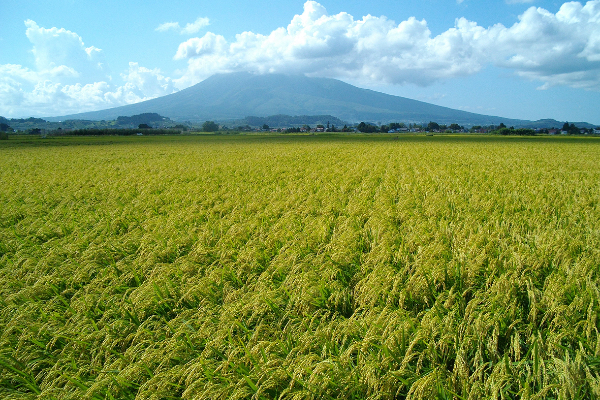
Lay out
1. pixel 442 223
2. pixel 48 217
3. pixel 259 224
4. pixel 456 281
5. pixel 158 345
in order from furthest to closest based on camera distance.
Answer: pixel 48 217 → pixel 259 224 → pixel 442 223 → pixel 456 281 → pixel 158 345

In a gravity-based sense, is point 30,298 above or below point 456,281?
below

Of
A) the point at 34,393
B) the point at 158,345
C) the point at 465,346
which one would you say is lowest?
the point at 34,393

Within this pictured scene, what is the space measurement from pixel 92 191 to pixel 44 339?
9.75 metres

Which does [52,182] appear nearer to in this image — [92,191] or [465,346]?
[92,191]

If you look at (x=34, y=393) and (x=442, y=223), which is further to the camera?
(x=442, y=223)

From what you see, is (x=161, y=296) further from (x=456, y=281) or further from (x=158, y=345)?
(x=456, y=281)

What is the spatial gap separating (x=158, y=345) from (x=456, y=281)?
3.30m

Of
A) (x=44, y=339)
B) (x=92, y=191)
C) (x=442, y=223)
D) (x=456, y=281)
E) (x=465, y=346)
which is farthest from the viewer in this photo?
(x=92, y=191)

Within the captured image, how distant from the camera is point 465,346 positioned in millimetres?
2705

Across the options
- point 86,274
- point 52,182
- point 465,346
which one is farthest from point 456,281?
point 52,182

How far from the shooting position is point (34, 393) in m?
2.78

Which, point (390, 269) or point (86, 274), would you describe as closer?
point (390, 269)

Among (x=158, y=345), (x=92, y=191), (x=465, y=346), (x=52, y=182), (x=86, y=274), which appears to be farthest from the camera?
(x=52, y=182)

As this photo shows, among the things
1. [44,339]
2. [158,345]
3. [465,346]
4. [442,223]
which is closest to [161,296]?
[158,345]
